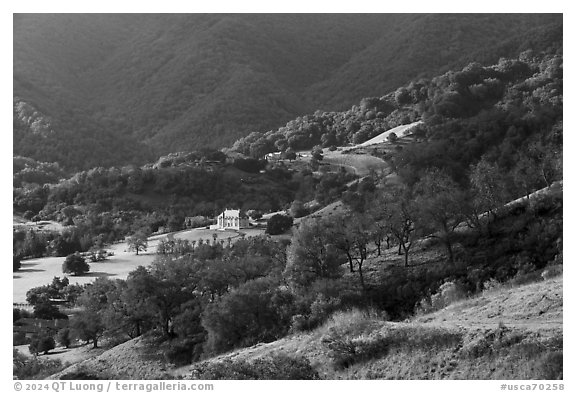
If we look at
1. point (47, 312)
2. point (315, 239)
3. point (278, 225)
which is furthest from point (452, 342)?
point (278, 225)

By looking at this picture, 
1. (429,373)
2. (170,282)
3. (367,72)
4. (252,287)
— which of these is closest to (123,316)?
(170,282)

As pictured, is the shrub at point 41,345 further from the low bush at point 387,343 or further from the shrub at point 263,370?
the low bush at point 387,343

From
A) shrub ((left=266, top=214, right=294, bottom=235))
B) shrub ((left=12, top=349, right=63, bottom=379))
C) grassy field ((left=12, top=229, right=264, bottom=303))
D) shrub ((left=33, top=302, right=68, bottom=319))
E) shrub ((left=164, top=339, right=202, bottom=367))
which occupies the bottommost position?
shrub ((left=12, top=349, right=63, bottom=379))

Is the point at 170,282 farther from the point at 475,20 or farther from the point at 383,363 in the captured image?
the point at 475,20

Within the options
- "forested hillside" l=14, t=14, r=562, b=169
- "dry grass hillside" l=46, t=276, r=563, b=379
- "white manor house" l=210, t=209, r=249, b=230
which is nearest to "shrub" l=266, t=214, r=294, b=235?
"white manor house" l=210, t=209, r=249, b=230

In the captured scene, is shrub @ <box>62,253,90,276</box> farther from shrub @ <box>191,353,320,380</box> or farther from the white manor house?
shrub @ <box>191,353,320,380</box>

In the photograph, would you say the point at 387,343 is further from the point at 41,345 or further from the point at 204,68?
the point at 204,68
